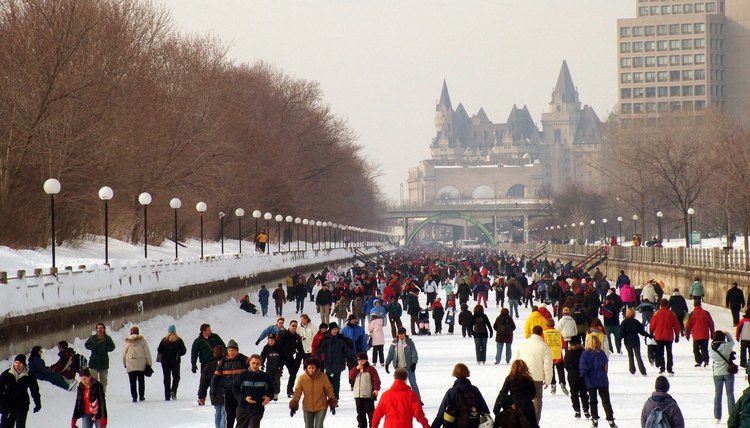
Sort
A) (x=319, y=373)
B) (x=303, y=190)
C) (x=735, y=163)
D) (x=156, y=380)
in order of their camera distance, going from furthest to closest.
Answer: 1. (x=303, y=190)
2. (x=735, y=163)
3. (x=156, y=380)
4. (x=319, y=373)

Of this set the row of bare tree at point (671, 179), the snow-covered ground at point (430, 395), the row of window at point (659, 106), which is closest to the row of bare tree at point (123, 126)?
the snow-covered ground at point (430, 395)

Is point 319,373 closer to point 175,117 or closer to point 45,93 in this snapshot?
point 45,93

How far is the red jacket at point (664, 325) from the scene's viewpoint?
21.5 metres

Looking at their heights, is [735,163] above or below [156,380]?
above

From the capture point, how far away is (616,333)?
24047 millimetres

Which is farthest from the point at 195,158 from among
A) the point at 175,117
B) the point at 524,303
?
the point at 524,303

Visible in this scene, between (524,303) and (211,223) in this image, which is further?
(211,223)

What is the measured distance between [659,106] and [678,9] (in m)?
14.4

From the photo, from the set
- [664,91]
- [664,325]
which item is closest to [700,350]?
[664,325]

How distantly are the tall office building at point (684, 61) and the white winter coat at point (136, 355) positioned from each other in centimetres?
14333

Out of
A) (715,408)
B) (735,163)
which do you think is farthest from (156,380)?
(735,163)

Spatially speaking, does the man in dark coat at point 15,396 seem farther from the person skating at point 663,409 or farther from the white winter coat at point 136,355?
the person skating at point 663,409

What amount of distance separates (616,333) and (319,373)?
11.4 m

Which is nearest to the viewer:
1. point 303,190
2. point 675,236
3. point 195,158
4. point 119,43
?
point 119,43
